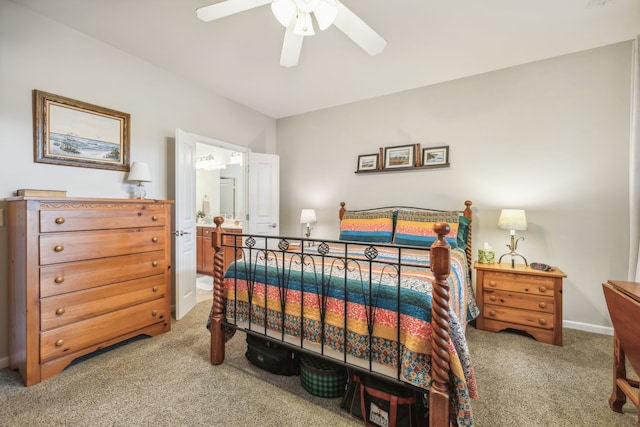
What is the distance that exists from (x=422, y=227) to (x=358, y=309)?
5.64ft

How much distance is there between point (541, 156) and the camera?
2.89 m

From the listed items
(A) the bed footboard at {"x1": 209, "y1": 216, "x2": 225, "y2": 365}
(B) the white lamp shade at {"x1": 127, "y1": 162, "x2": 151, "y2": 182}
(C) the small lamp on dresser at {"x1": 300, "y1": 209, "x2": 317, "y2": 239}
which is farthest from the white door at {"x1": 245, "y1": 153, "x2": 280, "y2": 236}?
(A) the bed footboard at {"x1": 209, "y1": 216, "x2": 225, "y2": 365}

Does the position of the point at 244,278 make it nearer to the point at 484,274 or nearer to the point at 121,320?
the point at 121,320

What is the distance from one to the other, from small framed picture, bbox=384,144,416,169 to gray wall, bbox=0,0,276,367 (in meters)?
2.38

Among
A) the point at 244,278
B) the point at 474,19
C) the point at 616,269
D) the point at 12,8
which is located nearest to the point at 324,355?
the point at 244,278

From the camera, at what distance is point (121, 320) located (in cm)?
230

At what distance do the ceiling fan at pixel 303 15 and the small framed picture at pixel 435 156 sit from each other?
74.1 inches

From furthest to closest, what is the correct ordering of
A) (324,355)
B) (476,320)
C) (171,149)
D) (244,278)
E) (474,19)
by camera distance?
(171,149), (476,320), (474,19), (244,278), (324,355)

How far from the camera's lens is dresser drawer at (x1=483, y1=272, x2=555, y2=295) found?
8.22 feet

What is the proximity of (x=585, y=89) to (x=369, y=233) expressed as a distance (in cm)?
256

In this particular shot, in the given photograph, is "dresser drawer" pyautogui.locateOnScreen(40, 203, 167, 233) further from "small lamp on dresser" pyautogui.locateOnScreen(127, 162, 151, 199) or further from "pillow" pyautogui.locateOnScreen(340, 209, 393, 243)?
"pillow" pyautogui.locateOnScreen(340, 209, 393, 243)

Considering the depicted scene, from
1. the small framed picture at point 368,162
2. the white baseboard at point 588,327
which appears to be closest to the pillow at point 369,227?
the small framed picture at point 368,162

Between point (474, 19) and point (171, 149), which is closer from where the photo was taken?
point (474, 19)

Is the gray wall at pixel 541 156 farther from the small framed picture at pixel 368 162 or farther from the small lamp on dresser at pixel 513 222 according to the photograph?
the small lamp on dresser at pixel 513 222
